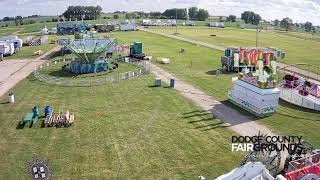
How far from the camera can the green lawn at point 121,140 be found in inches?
926

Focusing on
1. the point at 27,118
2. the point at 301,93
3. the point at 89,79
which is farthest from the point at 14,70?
the point at 301,93

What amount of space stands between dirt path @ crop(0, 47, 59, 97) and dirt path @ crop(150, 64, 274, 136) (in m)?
21.7

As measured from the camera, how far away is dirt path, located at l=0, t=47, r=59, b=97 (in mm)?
47431

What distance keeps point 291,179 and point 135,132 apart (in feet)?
45.9

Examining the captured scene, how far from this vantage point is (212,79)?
163ft

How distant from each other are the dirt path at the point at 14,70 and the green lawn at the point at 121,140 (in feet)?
22.9

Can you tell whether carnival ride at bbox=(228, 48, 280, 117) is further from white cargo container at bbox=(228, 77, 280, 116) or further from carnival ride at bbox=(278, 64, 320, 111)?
carnival ride at bbox=(278, 64, 320, 111)

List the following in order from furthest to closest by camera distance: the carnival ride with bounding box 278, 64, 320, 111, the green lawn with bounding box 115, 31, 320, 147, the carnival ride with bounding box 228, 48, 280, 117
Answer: the carnival ride with bounding box 278, 64, 320, 111, the carnival ride with bounding box 228, 48, 280, 117, the green lawn with bounding box 115, 31, 320, 147

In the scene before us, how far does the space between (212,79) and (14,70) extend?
102 ft

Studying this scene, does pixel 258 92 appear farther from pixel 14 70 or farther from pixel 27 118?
pixel 14 70

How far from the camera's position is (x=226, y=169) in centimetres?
2347

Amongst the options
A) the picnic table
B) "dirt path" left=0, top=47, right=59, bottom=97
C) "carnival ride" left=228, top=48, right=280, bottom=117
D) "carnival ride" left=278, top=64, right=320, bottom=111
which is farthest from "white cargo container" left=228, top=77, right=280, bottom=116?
"dirt path" left=0, top=47, right=59, bottom=97

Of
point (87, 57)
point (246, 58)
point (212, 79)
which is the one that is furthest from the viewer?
point (246, 58)

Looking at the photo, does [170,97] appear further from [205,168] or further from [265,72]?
[205,168]
